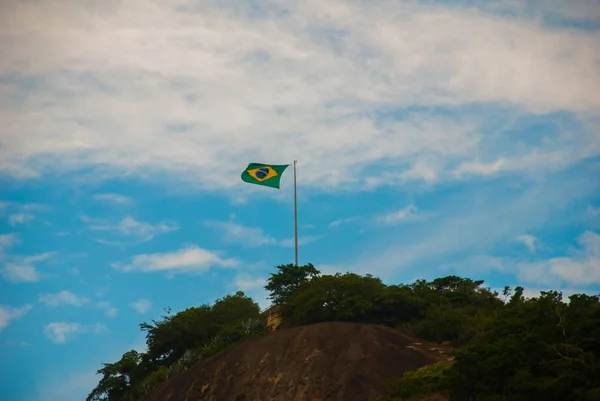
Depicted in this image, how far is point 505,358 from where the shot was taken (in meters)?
35.8

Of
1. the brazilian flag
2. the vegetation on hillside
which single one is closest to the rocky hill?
the vegetation on hillside

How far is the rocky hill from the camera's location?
142 ft

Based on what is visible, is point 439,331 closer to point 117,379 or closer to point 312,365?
point 312,365

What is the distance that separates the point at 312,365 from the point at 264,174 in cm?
2220

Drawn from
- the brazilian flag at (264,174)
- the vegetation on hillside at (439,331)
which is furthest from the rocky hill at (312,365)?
the brazilian flag at (264,174)

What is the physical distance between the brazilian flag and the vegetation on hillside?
8.05 meters

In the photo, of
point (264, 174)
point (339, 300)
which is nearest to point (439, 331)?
point (339, 300)

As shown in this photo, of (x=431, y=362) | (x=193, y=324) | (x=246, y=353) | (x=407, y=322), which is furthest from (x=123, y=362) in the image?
(x=431, y=362)

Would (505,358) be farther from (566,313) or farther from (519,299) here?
(519,299)

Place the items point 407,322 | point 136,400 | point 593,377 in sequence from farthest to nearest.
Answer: point 136,400 < point 407,322 < point 593,377

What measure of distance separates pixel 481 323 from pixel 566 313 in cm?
994

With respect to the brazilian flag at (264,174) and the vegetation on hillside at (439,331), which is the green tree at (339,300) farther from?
the brazilian flag at (264,174)

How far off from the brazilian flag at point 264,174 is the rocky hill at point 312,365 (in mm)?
Answer: 16519

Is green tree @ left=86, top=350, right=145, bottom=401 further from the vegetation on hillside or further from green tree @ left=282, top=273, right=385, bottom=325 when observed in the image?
green tree @ left=282, top=273, right=385, bottom=325
